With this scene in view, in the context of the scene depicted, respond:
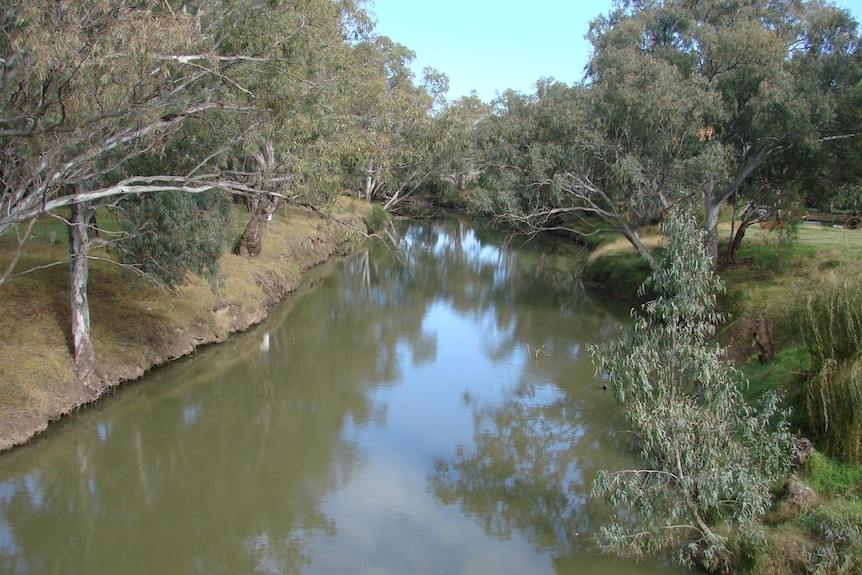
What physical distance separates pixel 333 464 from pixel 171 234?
6284mm

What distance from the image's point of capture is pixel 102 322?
16047 millimetres

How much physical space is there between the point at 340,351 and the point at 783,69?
49.6 ft

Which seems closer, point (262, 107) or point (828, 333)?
point (828, 333)

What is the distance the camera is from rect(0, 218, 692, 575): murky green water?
9.66m

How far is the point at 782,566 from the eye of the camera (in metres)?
8.12

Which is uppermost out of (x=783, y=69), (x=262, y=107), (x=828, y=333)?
(x=783, y=69)

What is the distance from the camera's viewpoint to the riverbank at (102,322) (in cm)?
1277

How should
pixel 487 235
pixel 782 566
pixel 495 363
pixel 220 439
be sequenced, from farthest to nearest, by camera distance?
pixel 487 235
pixel 495 363
pixel 220 439
pixel 782 566

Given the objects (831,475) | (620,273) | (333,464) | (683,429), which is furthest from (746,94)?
(333,464)

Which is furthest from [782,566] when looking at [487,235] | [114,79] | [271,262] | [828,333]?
[487,235]

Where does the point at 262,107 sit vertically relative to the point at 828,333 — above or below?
above

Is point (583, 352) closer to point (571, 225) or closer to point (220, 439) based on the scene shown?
point (220, 439)

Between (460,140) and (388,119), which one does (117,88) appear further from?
(460,140)

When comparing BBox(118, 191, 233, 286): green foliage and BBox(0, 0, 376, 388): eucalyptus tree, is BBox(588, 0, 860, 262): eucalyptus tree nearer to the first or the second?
BBox(0, 0, 376, 388): eucalyptus tree
